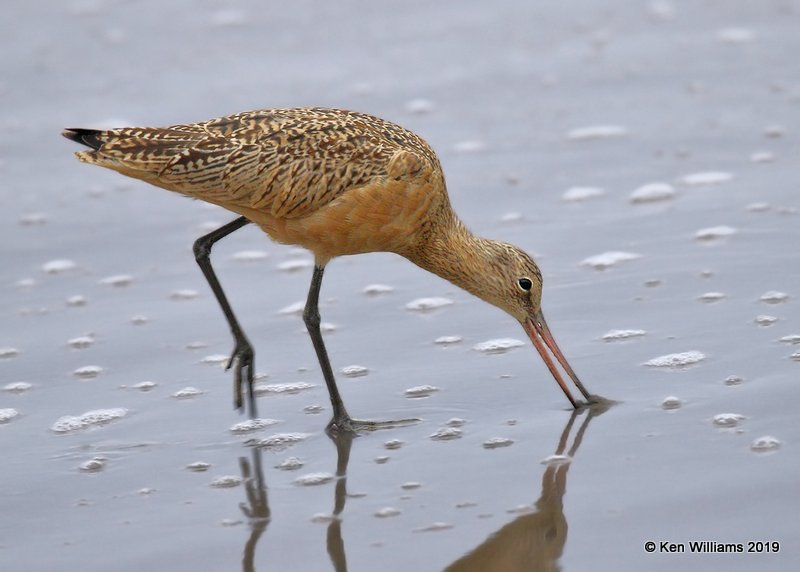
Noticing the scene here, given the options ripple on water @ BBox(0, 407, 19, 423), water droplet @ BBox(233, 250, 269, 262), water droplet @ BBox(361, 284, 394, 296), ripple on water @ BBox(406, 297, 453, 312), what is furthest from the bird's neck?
ripple on water @ BBox(0, 407, 19, 423)

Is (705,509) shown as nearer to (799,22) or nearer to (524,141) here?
(524,141)

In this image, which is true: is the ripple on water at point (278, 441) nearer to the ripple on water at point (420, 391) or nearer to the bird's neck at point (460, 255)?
the ripple on water at point (420, 391)

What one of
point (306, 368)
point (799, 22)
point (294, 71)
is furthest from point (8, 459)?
point (799, 22)

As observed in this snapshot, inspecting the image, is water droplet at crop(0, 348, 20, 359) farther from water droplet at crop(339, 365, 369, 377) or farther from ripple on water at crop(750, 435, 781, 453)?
ripple on water at crop(750, 435, 781, 453)

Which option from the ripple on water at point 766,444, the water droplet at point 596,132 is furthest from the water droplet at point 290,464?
the water droplet at point 596,132

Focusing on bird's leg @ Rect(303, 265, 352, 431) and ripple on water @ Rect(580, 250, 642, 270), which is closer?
bird's leg @ Rect(303, 265, 352, 431)

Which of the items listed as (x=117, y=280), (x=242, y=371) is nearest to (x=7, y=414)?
(x=242, y=371)

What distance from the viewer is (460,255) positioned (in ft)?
20.0

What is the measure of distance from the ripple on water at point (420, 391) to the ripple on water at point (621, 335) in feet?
2.85

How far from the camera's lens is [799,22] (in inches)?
412

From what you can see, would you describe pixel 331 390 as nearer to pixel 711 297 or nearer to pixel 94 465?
pixel 94 465

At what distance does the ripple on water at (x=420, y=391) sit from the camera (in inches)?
226

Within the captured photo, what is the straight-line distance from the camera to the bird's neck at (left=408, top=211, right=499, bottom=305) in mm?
6051

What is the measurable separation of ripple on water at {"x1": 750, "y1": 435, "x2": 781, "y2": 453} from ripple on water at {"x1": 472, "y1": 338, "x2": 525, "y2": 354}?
4.98 feet
